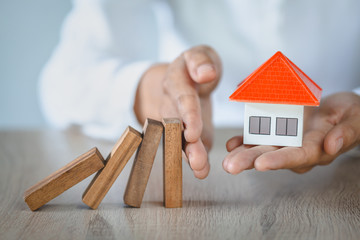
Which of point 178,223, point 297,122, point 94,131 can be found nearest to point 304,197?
point 297,122

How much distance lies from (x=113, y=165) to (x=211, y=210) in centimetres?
20

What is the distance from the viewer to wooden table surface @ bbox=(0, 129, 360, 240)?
0.67m

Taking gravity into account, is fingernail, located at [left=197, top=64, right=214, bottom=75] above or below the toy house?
above

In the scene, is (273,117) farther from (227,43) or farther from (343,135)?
(227,43)

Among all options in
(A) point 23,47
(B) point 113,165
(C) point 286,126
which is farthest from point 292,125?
(A) point 23,47

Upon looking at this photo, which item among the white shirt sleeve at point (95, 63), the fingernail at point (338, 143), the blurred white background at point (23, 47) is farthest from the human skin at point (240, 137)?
the blurred white background at point (23, 47)

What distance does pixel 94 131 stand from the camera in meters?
1.44

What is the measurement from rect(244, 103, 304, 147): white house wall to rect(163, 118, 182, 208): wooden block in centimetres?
15

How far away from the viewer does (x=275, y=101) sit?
773mm

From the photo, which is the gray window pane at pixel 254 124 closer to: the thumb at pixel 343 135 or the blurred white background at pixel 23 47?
the thumb at pixel 343 135

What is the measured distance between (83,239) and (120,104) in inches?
29.4

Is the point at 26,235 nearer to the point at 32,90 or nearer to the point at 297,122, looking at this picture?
the point at 297,122

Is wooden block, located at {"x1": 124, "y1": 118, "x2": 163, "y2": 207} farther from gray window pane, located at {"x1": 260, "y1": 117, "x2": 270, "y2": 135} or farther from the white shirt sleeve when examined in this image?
the white shirt sleeve

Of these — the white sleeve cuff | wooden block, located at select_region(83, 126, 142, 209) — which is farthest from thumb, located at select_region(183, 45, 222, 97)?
→ the white sleeve cuff
